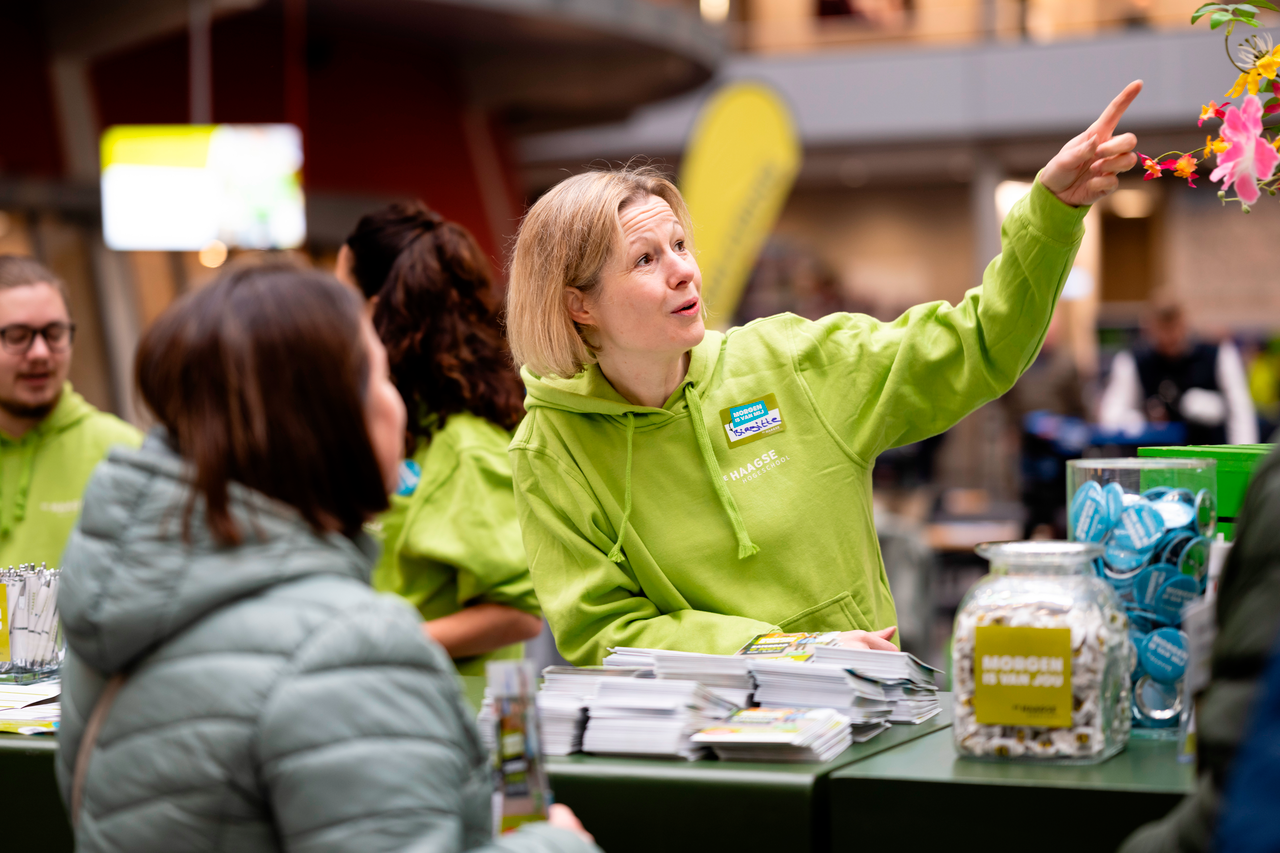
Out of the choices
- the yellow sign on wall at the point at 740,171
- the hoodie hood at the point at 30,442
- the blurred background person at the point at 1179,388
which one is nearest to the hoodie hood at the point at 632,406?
the hoodie hood at the point at 30,442

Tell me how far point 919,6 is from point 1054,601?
14764 mm

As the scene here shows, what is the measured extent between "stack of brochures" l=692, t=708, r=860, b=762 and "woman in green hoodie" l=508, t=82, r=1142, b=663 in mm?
425

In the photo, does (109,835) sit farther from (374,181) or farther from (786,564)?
(374,181)

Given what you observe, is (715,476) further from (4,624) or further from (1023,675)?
(4,624)

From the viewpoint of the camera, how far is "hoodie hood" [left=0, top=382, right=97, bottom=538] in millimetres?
3354

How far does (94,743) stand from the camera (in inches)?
48.5

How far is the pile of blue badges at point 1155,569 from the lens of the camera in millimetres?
1580

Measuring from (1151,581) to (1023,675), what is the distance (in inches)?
10.0

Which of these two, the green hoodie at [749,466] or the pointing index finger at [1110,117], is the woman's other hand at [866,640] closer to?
the green hoodie at [749,466]

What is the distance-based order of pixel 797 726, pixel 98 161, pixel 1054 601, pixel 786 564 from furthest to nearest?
pixel 98 161, pixel 786 564, pixel 797 726, pixel 1054 601

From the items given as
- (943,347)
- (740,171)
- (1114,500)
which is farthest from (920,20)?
(1114,500)

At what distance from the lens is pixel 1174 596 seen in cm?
158

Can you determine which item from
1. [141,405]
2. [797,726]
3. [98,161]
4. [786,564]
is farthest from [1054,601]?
[98,161]

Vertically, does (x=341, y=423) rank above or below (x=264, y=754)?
above
